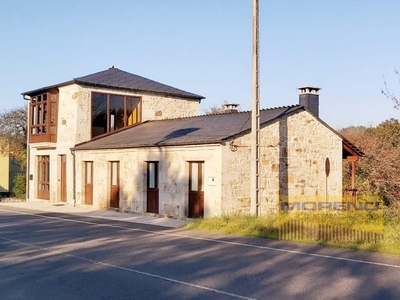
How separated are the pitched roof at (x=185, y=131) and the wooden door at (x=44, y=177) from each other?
3.99m

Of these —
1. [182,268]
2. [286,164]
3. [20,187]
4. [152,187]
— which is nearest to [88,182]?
[152,187]

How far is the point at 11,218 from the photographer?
64.0ft

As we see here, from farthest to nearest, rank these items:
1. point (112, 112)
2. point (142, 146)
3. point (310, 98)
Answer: point (112, 112), point (310, 98), point (142, 146)

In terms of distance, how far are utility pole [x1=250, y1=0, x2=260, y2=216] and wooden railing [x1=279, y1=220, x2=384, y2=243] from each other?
81.8 inches

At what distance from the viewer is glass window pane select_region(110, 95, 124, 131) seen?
27.5 m

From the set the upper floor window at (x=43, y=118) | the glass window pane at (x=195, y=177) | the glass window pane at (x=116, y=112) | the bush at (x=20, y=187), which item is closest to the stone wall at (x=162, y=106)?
the glass window pane at (x=116, y=112)

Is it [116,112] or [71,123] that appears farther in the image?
[116,112]

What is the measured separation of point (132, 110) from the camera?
28.3 m

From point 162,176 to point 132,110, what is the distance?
30.1 ft

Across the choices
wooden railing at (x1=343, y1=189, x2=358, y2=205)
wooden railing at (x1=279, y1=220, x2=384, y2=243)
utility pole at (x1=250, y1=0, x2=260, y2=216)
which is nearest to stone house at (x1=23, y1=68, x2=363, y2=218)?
wooden railing at (x1=343, y1=189, x2=358, y2=205)

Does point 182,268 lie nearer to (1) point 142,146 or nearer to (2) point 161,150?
(2) point 161,150

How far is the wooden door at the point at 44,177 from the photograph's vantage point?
93.5 ft

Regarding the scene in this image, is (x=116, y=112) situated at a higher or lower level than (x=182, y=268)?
higher

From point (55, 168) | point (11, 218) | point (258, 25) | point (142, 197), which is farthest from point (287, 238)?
point (55, 168)
